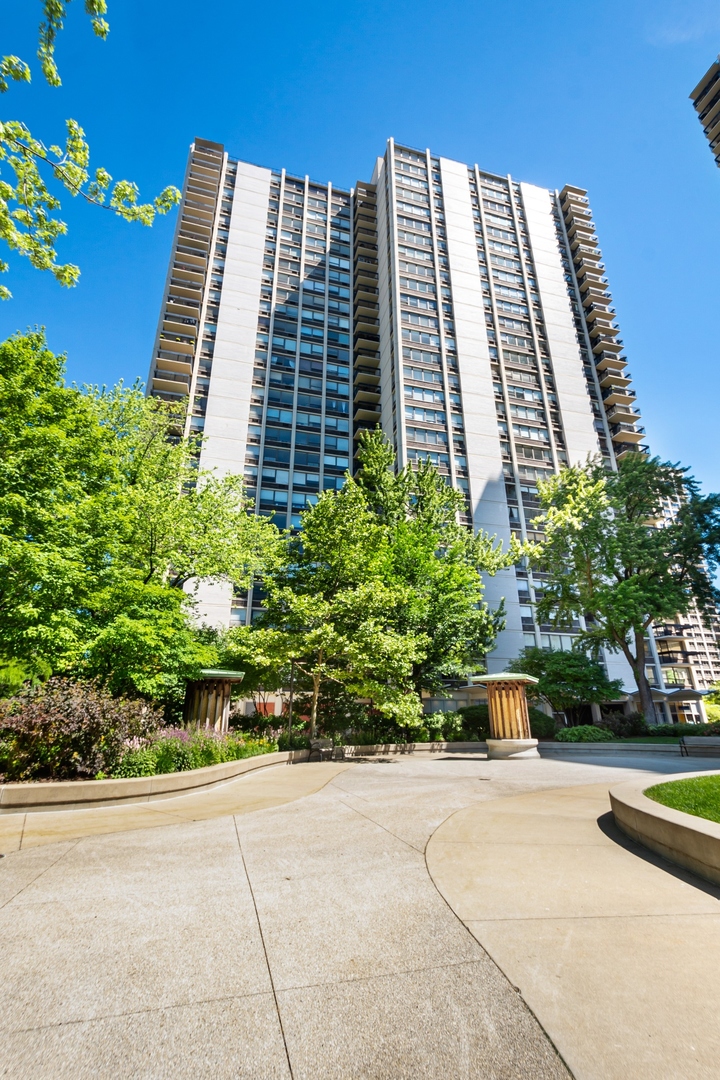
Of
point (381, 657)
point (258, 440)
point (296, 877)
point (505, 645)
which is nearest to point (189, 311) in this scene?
point (258, 440)

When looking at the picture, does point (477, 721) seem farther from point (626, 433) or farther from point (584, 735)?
point (626, 433)

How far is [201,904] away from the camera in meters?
4.04

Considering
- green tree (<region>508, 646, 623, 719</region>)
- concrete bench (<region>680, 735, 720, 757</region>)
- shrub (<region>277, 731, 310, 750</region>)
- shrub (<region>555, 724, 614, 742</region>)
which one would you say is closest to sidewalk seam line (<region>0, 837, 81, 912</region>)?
shrub (<region>277, 731, 310, 750</region>)

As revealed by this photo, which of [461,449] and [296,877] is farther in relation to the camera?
[461,449]

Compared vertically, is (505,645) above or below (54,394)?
below

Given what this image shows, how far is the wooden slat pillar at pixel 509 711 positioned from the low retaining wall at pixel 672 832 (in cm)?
1146

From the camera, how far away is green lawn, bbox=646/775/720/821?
5965 millimetres

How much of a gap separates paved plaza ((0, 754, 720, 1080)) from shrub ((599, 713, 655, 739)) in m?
22.7

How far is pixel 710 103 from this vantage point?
3753cm

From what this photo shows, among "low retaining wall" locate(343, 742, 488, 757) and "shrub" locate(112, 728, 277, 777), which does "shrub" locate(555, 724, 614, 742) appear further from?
"shrub" locate(112, 728, 277, 777)

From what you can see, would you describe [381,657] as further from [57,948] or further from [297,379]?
[297,379]

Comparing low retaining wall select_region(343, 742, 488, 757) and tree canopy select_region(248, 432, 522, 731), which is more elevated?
tree canopy select_region(248, 432, 522, 731)

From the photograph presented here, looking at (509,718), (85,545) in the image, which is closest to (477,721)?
(509,718)

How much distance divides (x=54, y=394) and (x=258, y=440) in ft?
122
